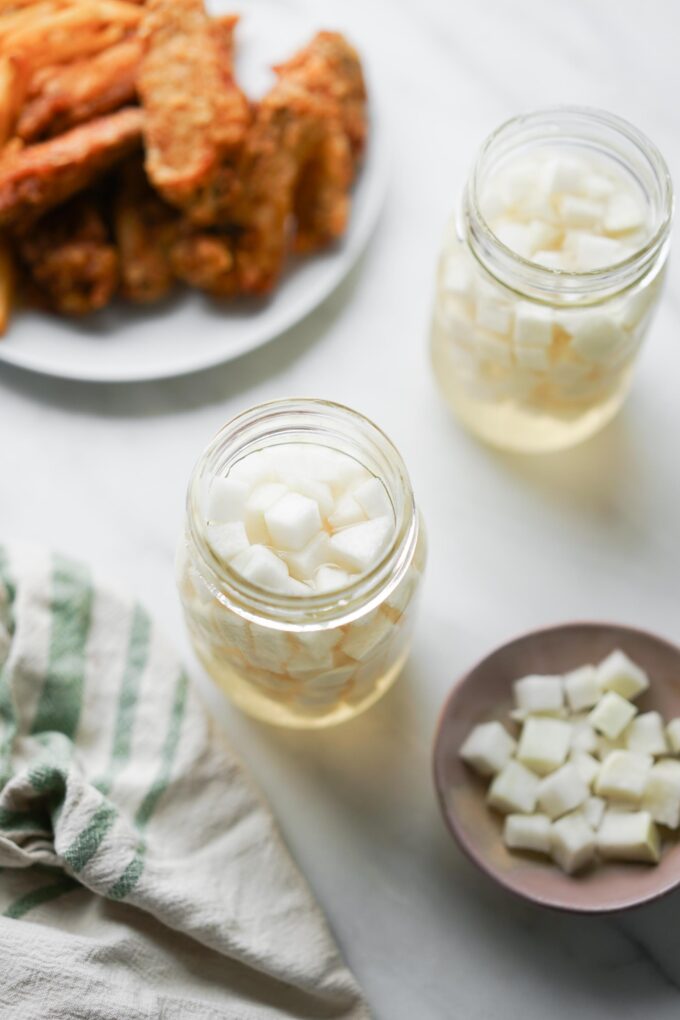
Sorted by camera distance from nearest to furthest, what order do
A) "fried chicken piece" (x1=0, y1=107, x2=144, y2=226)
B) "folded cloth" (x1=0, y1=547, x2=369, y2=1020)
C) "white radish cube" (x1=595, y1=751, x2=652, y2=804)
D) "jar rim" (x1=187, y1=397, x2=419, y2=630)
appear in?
"jar rim" (x1=187, y1=397, x2=419, y2=630)
"folded cloth" (x1=0, y1=547, x2=369, y2=1020)
"white radish cube" (x1=595, y1=751, x2=652, y2=804)
"fried chicken piece" (x1=0, y1=107, x2=144, y2=226)

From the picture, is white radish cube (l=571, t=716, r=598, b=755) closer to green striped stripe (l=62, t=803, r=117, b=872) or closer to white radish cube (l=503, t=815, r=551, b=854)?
white radish cube (l=503, t=815, r=551, b=854)

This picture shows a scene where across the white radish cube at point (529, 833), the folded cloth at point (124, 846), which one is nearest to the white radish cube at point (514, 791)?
the white radish cube at point (529, 833)

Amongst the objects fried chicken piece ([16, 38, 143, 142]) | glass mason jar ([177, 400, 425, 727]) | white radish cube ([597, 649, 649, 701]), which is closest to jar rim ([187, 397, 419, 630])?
glass mason jar ([177, 400, 425, 727])

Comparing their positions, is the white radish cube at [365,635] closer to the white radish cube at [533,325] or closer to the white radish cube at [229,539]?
the white radish cube at [229,539]

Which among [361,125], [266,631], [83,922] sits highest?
[361,125]

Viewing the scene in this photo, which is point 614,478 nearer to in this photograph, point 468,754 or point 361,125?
point 468,754

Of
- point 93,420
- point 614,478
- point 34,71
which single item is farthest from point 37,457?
point 614,478
